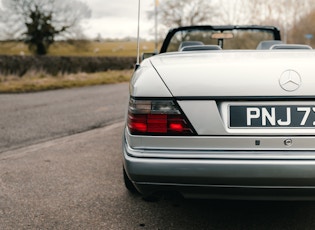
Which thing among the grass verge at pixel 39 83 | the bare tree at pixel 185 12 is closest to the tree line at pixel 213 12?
the bare tree at pixel 185 12

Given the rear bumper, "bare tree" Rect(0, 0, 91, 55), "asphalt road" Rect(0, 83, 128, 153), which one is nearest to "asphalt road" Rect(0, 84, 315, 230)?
the rear bumper

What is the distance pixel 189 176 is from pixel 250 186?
343mm

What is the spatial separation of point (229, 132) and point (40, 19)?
130 ft

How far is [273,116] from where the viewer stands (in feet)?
7.97

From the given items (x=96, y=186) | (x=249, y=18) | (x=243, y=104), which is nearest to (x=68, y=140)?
(x=96, y=186)

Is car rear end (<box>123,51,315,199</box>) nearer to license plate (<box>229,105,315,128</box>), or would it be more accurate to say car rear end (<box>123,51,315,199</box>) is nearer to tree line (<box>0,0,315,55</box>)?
license plate (<box>229,105,315,128</box>)

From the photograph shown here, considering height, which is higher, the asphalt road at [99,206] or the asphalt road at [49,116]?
the asphalt road at [99,206]

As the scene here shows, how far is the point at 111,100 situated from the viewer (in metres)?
11.8

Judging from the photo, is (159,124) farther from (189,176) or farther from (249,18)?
(249,18)

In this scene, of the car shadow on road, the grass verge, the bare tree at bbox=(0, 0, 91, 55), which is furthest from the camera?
the bare tree at bbox=(0, 0, 91, 55)

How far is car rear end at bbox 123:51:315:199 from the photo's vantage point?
93.9 inches

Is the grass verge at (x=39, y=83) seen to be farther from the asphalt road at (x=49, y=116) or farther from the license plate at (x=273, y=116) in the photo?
the license plate at (x=273, y=116)

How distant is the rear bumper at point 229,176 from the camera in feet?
7.73

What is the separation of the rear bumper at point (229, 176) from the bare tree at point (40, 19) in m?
34.7
